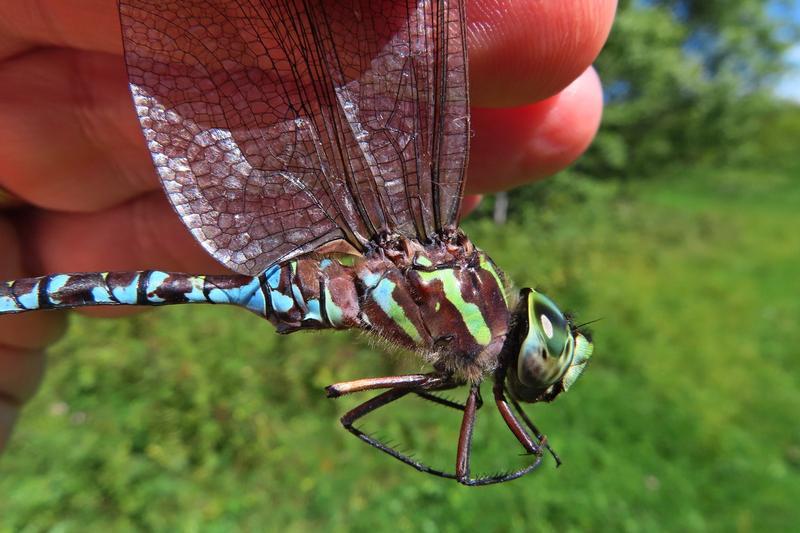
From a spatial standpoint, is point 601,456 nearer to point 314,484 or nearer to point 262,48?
point 314,484

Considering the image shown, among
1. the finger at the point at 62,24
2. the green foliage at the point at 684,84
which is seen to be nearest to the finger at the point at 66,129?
the finger at the point at 62,24

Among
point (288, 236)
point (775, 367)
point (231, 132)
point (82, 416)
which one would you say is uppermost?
point (231, 132)

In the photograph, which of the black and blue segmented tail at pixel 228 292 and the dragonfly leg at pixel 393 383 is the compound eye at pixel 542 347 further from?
the black and blue segmented tail at pixel 228 292

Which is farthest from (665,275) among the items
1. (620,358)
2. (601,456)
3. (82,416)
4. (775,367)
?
(82,416)

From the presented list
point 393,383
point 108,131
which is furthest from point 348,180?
point 108,131

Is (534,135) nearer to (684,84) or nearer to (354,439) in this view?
(354,439)
